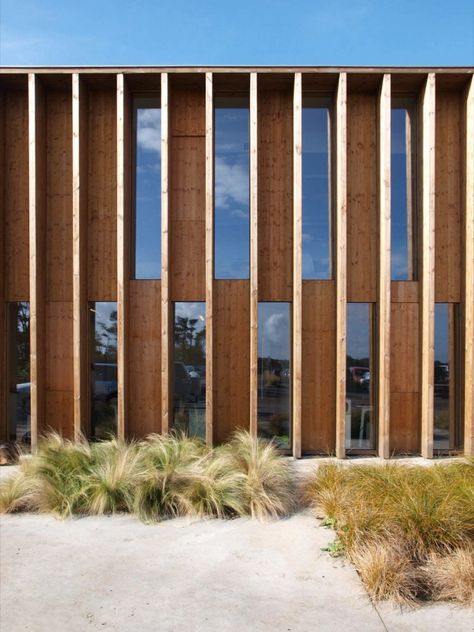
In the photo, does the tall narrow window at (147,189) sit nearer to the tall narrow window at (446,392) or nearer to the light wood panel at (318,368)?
the light wood panel at (318,368)

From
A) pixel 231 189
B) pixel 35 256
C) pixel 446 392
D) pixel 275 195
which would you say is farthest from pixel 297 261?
pixel 35 256

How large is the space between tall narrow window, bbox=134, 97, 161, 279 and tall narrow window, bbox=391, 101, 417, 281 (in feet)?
14.6

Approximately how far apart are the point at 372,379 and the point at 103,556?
560 cm

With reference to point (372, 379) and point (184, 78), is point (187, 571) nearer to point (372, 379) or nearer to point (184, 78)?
point (372, 379)

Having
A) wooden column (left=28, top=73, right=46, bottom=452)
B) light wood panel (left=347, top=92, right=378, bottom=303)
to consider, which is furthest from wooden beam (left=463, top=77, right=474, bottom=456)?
wooden column (left=28, top=73, right=46, bottom=452)

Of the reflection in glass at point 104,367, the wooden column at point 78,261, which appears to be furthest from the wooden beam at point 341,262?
the wooden column at point 78,261

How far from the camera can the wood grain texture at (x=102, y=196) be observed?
27.9 feet

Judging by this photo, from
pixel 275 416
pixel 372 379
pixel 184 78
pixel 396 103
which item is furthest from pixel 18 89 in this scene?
pixel 372 379

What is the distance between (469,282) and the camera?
8.08 m

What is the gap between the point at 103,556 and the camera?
4.44 metres

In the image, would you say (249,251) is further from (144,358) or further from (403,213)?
(403,213)

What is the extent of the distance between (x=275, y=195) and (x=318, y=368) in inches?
132

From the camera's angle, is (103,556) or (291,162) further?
(291,162)

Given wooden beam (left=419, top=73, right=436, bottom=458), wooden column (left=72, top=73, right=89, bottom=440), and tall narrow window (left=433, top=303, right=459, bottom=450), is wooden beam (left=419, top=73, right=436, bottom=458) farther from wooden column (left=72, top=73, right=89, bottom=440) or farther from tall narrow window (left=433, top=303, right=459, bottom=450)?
Answer: wooden column (left=72, top=73, right=89, bottom=440)
